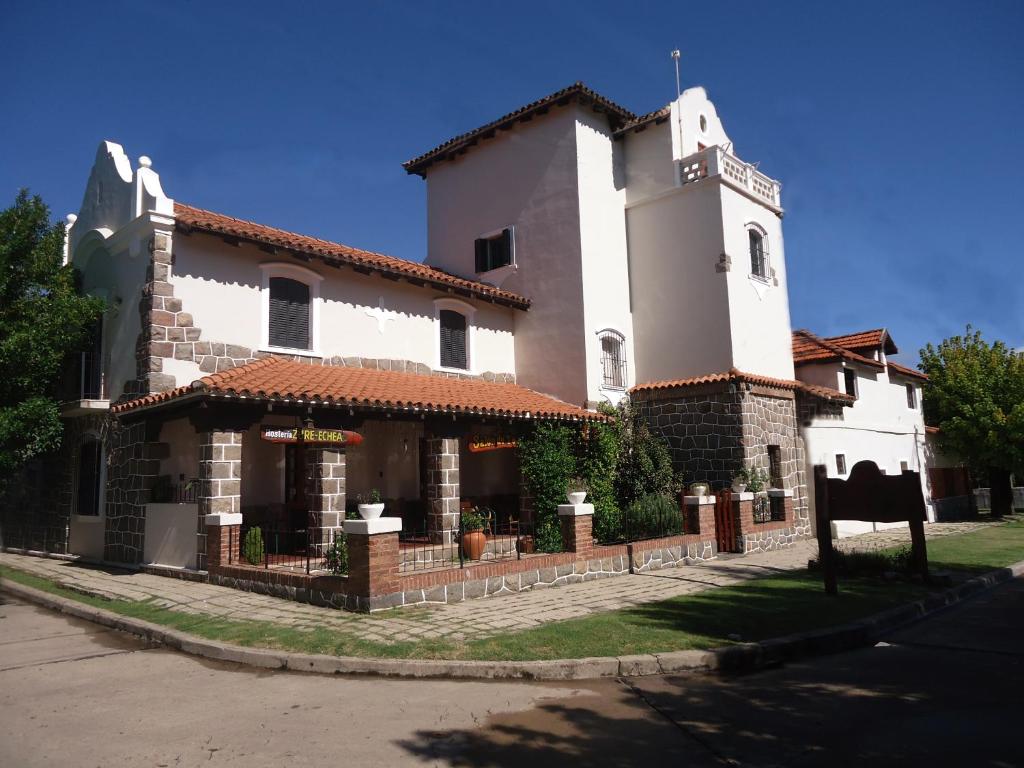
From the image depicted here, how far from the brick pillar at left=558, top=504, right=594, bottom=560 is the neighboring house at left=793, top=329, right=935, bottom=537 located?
9.88m

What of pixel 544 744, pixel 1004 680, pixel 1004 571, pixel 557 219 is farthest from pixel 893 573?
pixel 557 219

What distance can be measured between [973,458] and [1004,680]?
80.8 feet

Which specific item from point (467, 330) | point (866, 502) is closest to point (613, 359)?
point (467, 330)

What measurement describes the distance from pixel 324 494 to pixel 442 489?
2.51 m

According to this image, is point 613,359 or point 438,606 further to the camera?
point 613,359

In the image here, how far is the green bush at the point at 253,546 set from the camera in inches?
467

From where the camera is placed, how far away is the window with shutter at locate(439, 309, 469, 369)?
17.6 m

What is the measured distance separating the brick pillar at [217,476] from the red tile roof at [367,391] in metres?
0.92

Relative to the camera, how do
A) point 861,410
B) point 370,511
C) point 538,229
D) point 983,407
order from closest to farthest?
point 370,511
point 538,229
point 861,410
point 983,407

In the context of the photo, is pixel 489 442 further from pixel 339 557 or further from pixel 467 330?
pixel 339 557

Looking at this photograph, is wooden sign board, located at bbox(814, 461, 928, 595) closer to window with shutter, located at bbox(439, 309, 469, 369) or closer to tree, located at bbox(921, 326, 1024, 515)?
window with shutter, located at bbox(439, 309, 469, 369)

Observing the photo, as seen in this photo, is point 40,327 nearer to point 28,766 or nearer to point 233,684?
point 233,684

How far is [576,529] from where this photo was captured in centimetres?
1192

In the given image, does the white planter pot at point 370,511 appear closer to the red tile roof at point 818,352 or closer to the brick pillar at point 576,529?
the brick pillar at point 576,529
